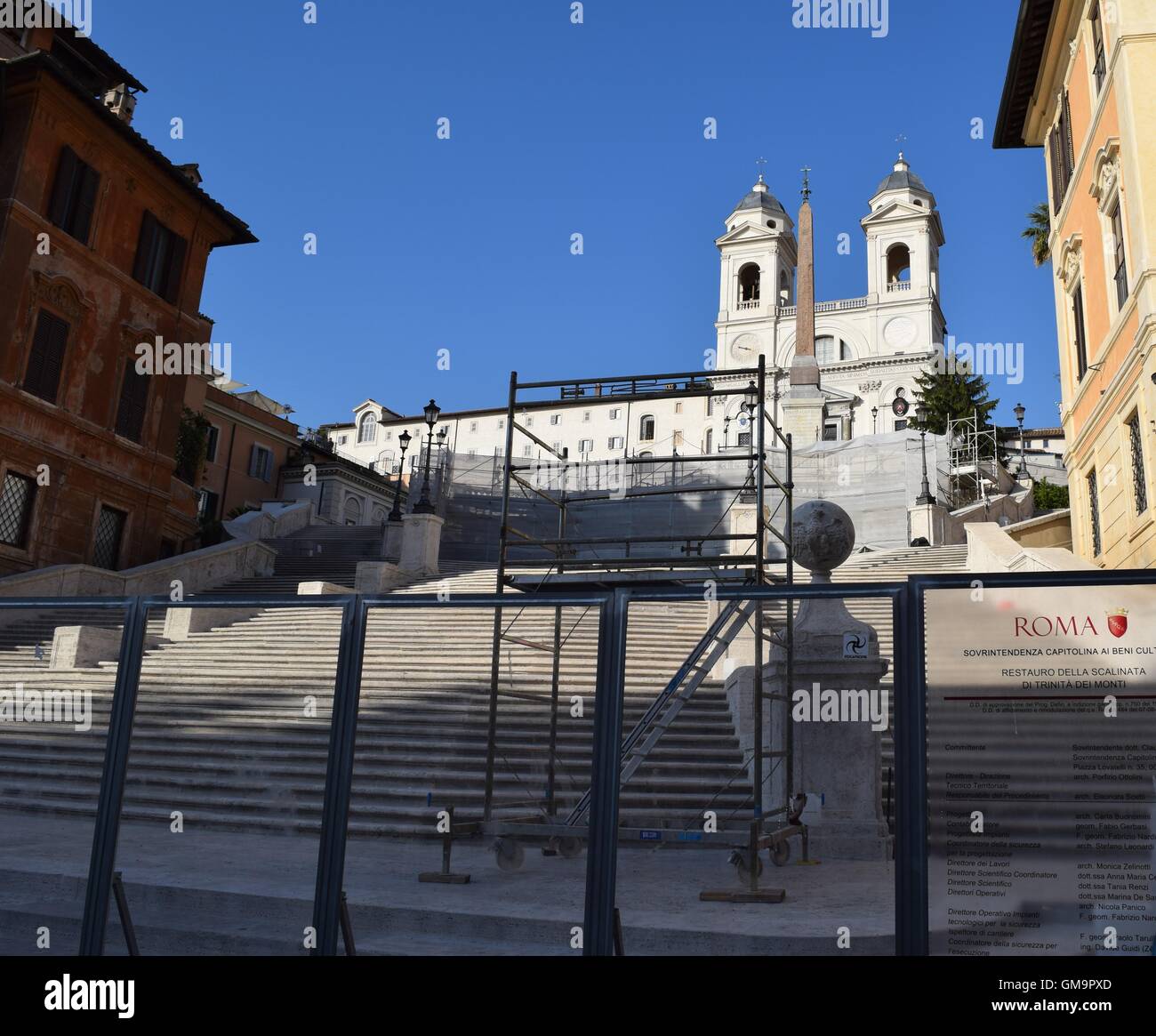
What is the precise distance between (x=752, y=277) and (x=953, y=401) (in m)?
39.0

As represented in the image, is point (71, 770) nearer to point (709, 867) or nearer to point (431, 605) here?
point (709, 867)

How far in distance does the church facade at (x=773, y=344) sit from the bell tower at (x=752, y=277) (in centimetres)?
9

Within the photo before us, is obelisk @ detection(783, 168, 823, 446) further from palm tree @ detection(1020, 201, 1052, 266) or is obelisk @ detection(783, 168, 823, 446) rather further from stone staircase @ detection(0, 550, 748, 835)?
stone staircase @ detection(0, 550, 748, 835)

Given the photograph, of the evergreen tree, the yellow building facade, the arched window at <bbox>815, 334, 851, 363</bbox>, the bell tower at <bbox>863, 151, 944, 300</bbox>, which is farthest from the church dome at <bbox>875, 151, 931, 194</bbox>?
the yellow building facade

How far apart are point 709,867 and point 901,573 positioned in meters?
15.6

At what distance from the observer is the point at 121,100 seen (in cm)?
3388

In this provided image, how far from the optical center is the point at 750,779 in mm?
11172

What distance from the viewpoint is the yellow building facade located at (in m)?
17.2

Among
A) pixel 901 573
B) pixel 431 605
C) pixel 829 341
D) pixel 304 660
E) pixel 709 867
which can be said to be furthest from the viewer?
pixel 829 341

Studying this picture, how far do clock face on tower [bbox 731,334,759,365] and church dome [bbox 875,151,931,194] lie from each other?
1959 cm

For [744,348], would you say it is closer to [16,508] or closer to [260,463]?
[260,463]

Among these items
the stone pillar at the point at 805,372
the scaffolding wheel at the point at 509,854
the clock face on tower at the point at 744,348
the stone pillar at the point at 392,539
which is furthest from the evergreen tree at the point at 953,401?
the scaffolding wheel at the point at 509,854

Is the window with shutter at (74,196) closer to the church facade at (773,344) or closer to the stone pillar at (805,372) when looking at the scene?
the stone pillar at (805,372)

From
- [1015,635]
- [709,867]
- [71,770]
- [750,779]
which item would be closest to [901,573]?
[750,779]
